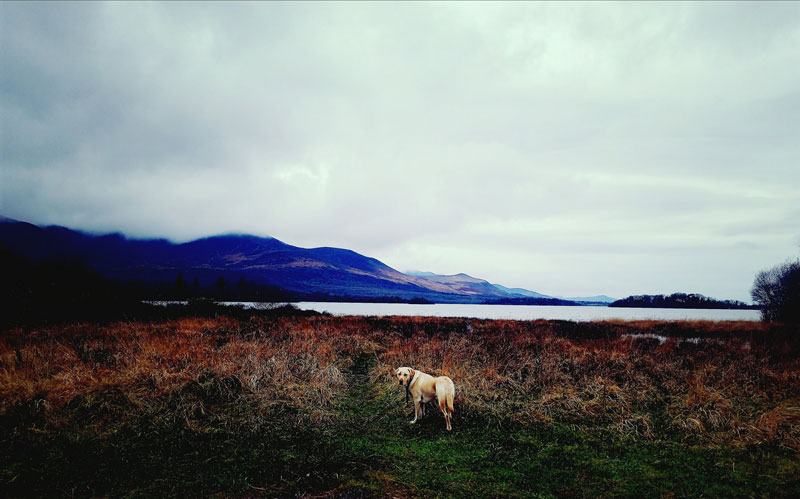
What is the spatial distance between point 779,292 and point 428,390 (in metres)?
62.6

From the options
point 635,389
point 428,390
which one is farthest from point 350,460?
point 635,389

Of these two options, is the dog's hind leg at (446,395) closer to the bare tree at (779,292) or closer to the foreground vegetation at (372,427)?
the foreground vegetation at (372,427)

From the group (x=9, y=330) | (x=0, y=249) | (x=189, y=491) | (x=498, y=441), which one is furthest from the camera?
(x=0, y=249)

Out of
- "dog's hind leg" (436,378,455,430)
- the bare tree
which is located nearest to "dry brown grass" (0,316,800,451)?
"dog's hind leg" (436,378,455,430)

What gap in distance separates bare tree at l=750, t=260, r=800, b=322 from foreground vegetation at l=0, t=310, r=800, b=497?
39988 mm

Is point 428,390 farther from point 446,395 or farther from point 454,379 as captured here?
point 454,379

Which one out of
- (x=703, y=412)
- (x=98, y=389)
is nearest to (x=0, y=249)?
(x=98, y=389)

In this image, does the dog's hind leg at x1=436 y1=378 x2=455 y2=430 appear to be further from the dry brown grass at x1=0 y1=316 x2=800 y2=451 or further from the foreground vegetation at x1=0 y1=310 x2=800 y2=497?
the dry brown grass at x1=0 y1=316 x2=800 y2=451

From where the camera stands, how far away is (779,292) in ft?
153

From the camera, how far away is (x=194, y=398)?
347 inches

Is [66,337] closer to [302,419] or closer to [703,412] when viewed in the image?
[302,419]

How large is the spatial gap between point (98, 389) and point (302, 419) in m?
4.94

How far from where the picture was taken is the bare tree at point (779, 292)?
131ft

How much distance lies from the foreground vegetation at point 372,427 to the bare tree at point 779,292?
3999 cm
